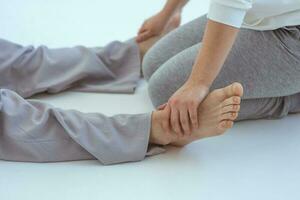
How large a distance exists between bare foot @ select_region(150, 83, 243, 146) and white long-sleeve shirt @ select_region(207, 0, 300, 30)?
0.13m

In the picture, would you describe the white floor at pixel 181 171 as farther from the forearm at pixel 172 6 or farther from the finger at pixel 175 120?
the forearm at pixel 172 6

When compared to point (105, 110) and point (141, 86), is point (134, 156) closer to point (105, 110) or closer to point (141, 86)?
point (105, 110)

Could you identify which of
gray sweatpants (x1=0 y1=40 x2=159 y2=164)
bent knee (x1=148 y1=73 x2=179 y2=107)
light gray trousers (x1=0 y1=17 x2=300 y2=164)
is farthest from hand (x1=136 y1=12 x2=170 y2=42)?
gray sweatpants (x1=0 y1=40 x2=159 y2=164)

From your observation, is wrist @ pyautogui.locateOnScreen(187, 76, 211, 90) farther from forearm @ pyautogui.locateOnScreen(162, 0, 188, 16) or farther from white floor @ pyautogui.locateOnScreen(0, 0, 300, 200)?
forearm @ pyautogui.locateOnScreen(162, 0, 188, 16)

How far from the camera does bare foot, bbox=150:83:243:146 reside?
0.90 metres

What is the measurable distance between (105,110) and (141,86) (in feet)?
0.60

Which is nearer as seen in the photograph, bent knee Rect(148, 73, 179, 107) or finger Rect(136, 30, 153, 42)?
bent knee Rect(148, 73, 179, 107)

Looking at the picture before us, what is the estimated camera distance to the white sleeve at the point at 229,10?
2.91 feet

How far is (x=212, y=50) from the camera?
92 cm

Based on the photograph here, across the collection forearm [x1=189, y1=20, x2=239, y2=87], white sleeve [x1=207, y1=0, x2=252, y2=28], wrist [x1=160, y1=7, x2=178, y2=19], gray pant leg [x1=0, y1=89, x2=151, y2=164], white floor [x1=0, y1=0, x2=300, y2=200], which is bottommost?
white floor [x1=0, y1=0, x2=300, y2=200]

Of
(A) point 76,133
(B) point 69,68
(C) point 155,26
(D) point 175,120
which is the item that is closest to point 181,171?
(D) point 175,120

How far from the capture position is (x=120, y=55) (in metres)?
1.33

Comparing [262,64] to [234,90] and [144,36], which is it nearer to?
[234,90]

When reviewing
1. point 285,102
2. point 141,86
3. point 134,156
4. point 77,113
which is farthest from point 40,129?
point 285,102
